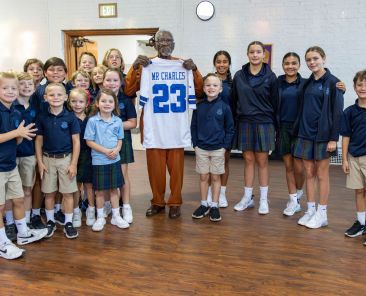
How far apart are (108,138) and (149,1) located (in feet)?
12.6

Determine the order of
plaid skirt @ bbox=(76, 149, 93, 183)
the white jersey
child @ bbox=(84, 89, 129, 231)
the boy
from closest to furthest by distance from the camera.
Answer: the boy, child @ bbox=(84, 89, 129, 231), plaid skirt @ bbox=(76, 149, 93, 183), the white jersey

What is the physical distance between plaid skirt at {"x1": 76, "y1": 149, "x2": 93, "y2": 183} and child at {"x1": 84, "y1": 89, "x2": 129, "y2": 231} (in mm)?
106

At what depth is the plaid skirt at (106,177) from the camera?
2.92 meters

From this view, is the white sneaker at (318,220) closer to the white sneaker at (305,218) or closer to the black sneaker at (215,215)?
the white sneaker at (305,218)

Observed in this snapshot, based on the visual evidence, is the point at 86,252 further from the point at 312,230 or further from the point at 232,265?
the point at 312,230

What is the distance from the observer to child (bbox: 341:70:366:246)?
2730mm

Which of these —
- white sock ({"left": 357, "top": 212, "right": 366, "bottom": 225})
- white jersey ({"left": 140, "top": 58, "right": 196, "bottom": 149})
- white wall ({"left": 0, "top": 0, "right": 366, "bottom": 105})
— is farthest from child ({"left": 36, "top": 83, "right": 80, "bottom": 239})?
white wall ({"left": 0, "top": 0, "right": 366, "bottom": 105})

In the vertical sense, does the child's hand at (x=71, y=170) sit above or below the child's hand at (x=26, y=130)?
below

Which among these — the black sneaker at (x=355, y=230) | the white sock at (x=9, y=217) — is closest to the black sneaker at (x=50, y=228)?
the white sock at (x=9, y=217)

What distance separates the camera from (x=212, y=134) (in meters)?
3.15

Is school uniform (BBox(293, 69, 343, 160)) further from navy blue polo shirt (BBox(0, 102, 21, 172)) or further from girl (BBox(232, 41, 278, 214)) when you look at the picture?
navy blue polo shirt (BBox(0, 102, 21, 172))

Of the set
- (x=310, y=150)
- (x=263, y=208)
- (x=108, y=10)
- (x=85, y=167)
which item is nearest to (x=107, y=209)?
(x=85, y=167)

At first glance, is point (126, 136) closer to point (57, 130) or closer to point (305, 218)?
point (57, 130)

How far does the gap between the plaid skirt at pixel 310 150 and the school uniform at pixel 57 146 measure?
170cm
